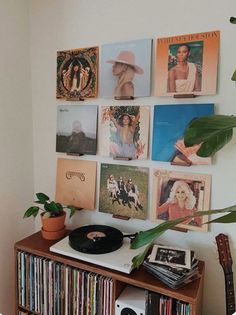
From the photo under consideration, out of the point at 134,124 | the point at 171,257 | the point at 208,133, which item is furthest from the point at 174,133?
the point at 171,257

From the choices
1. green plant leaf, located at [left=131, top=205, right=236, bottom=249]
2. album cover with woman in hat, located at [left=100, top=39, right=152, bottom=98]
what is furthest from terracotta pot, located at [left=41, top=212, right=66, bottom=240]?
green plant leaf, located at [left=131, top=205, right=236, bottom=249]

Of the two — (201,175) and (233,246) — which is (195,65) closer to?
(201,175)

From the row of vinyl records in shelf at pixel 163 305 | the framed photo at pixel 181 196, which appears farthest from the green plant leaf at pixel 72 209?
the row of vinyl records in shelf at pixel 163 305

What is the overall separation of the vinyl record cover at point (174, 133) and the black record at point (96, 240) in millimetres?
421

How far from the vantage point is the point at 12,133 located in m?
1.48

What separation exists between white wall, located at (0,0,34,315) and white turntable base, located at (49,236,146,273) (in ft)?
1.36

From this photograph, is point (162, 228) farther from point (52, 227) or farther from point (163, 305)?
point (52, 227)

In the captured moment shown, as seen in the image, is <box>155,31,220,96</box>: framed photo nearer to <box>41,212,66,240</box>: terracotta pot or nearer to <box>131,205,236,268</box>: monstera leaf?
<box>131,205,236,268</box>: monstera leaf

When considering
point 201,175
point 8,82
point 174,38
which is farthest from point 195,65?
point 8,82

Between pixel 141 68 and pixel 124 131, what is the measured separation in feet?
1.02

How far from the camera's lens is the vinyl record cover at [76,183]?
1449 mm

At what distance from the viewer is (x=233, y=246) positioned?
45.5 inches

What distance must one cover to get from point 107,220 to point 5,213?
22.2 inches

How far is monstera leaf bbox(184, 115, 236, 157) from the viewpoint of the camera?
80cm
